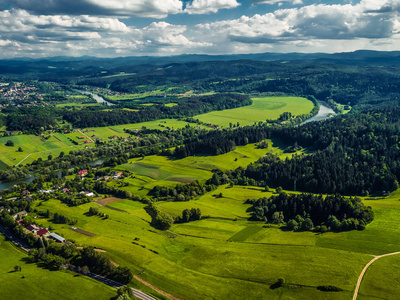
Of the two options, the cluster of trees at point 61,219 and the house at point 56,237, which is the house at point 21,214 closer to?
the cluster of trees at point 61,219

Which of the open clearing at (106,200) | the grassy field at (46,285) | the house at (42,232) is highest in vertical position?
the house at (42,232)

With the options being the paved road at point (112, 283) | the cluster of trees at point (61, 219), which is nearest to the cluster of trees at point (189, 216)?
the cluster of trees at point (61, 219)

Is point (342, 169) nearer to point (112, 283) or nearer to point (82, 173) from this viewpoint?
point (112, 283)

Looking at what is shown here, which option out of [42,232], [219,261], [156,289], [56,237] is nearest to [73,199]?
[42,232]

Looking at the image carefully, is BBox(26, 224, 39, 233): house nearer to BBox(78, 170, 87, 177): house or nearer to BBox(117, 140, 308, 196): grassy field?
BBox(117, 140, 308, 196): grassy field

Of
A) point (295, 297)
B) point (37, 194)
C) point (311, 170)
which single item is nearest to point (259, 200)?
point (311, 170)

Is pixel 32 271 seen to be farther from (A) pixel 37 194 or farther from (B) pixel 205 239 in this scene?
(A) pixel 37 194
